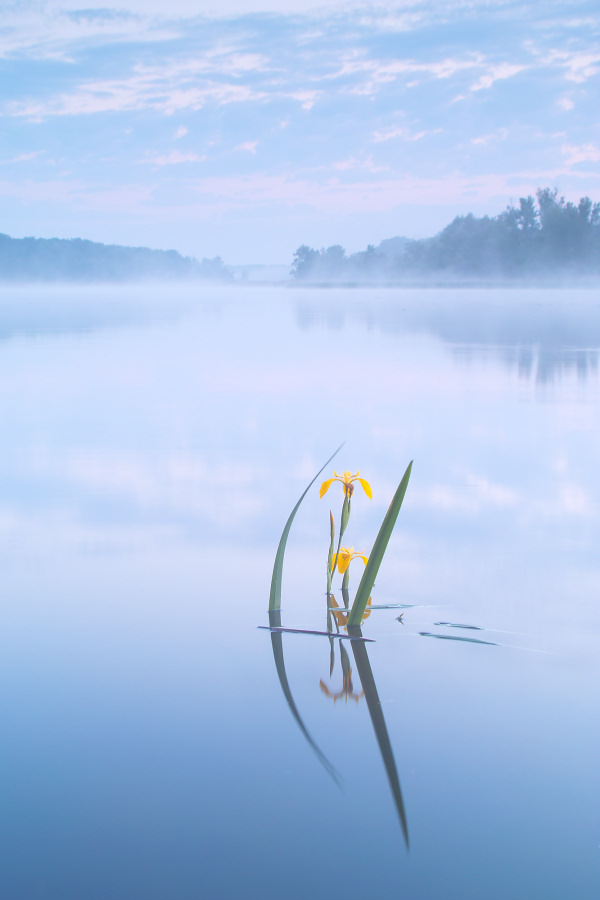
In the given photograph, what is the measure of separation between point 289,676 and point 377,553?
0.92 feet

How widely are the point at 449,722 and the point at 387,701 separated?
0.12 m

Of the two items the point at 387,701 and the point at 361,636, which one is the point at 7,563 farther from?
the point at 387,701

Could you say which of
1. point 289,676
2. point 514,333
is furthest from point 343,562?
point 514,333

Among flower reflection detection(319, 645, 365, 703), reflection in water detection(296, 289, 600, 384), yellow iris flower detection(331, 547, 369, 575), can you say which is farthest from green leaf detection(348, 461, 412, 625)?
reflection in water detection(296, 289, 600, 384)

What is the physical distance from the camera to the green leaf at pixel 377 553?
158cm

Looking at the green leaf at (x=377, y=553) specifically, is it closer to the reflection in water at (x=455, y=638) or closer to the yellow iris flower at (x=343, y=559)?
the reflection in water at (x=455, y=638)

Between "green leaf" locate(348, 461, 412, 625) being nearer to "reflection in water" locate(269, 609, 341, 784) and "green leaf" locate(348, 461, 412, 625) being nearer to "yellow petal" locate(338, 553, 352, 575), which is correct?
"reflection in water" locate(269, 609, 341, 784)

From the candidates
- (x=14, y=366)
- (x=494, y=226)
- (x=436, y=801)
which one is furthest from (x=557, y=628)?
(x=494, y=226)

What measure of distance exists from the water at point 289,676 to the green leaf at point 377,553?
0.07 metres

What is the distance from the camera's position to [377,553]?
5.29 ft

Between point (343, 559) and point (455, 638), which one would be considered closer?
point (455, 638)

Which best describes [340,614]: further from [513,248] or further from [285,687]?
[513,248]

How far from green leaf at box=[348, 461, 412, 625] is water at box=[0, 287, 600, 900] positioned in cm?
7

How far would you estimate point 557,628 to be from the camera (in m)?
1.69
